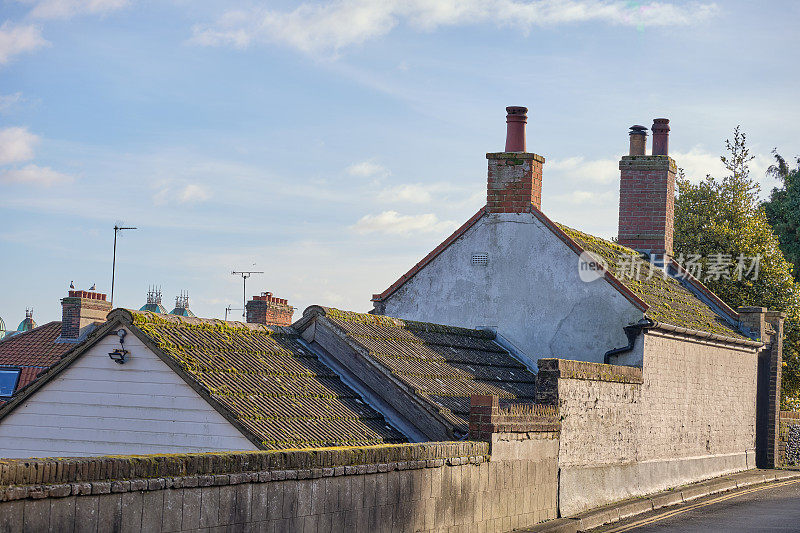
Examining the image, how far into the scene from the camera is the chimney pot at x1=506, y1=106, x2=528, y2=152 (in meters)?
21.4

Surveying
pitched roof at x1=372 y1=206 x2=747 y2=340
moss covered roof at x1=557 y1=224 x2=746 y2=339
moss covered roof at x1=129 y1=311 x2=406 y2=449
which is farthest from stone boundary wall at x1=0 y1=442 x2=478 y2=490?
moss covered roof at x1=557 y1=224 x2=746 y2=339

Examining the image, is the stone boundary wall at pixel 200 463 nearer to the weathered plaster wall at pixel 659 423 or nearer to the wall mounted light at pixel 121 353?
the wall mounted light at pixel 121 353

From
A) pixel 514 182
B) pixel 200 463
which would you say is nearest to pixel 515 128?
pixel 514 182

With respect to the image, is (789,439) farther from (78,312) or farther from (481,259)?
(78,312)

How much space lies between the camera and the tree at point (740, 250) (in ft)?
109

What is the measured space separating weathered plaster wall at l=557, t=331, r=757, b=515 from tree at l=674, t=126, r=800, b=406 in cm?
800

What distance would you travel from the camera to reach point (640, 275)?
899 inches

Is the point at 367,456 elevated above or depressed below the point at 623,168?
below

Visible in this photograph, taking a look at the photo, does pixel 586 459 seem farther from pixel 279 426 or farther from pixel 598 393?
pixel 279 426

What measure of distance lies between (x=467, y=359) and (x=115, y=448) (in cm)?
697

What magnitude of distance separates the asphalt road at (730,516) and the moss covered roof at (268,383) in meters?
4.57

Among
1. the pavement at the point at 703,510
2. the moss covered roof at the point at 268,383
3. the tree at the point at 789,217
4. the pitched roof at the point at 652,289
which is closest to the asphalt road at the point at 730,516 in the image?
the pavement at the point at 703,510

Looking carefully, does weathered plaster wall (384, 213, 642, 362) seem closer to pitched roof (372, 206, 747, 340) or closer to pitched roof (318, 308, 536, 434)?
pitched roof (372, 206, 747, 340)

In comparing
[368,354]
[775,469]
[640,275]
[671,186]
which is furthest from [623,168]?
[368,354]
